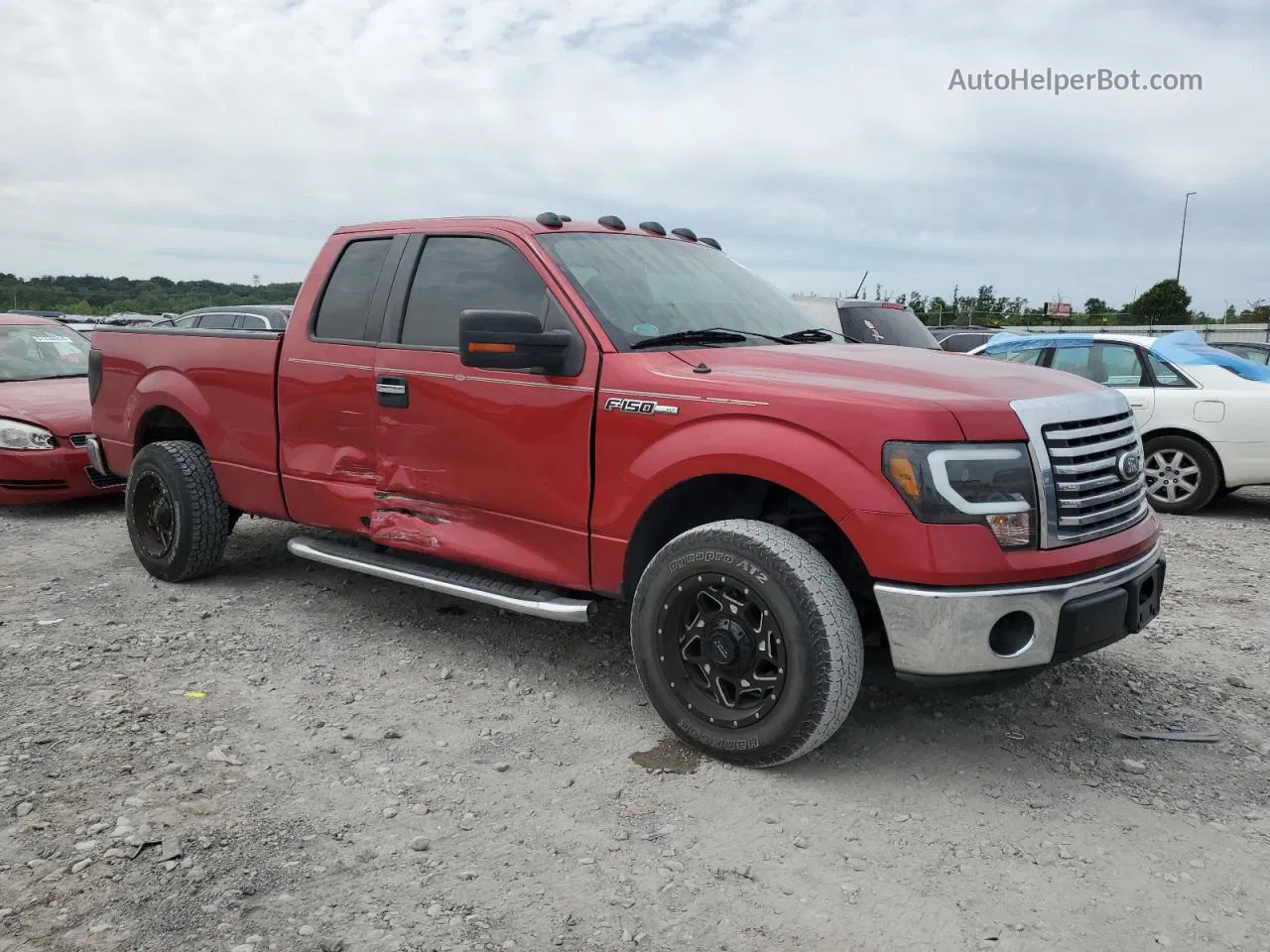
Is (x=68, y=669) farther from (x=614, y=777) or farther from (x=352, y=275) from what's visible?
(x=614, y=777)

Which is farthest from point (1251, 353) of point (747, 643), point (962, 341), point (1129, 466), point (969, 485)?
point (747, 643)

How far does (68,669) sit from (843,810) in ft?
10.7

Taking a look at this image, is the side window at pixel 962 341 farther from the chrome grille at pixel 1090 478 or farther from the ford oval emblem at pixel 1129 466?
the chrome grille at pixel 1090 478

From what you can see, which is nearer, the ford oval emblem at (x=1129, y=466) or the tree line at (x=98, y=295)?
the ford oval emblem at (x=1129, y=466)

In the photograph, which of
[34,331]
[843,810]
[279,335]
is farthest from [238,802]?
[34,331]

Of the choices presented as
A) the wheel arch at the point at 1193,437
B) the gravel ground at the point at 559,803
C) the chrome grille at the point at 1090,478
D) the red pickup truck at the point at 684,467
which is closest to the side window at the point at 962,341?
the wheel arch at the point at 1193,437

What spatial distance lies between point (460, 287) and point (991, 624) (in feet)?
8.49

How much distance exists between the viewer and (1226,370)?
8.20 m

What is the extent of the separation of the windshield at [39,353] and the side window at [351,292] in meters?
5.32

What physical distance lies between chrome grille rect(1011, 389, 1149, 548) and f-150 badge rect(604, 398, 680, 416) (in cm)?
113

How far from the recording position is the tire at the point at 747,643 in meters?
3.18

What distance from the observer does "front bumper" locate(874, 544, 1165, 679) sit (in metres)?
3.07

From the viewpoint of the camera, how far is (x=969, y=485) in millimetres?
3080

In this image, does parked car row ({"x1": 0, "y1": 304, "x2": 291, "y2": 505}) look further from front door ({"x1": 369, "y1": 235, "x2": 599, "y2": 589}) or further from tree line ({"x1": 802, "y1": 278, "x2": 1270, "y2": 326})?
tree line ({"x1": 802, "y1": 278, "x2": 1270, "y2": 326})
